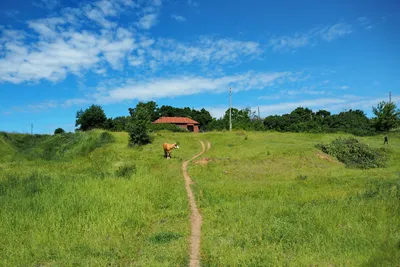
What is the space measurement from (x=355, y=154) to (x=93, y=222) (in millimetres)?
24853

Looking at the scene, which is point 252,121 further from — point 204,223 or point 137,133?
point 204,223

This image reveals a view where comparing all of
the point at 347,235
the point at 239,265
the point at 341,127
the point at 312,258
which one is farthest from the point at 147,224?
the point at 341,127

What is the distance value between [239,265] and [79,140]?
114 feet

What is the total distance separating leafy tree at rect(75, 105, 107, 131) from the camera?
5344 centimetres

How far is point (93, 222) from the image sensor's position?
8977 mm

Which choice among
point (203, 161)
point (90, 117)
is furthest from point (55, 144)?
point (203, 161)

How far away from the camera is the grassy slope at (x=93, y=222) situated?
6953mm

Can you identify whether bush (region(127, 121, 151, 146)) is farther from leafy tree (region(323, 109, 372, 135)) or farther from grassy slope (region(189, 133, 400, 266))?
leafy tree (region(323, 109, 372, 135))

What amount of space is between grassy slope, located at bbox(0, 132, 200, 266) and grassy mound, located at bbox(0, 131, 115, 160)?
18.9 m

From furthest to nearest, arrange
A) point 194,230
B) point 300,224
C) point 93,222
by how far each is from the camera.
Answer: point 93,222, point 194,230, point 300,224

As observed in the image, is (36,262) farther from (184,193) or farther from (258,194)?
(258,194)

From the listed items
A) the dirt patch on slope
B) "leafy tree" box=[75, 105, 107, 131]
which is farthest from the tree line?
the dirt patch on slope

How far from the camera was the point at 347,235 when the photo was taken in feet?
25.3

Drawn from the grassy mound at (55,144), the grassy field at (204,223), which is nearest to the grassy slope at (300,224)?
the grassy field at (204,223)
